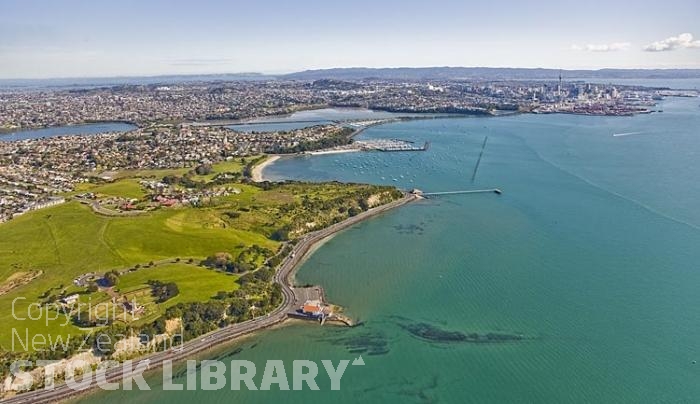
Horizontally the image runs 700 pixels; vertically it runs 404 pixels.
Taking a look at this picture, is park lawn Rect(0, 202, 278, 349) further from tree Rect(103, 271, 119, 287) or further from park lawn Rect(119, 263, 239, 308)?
tree Rect(103, 271, 119, 287)

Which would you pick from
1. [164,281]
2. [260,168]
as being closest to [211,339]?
[164,281]

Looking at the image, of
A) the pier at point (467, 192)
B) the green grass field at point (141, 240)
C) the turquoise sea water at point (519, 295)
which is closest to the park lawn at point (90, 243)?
the green grass field at point (141, 240)

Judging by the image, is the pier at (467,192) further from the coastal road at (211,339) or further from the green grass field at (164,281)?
the green grass field at (164,281)

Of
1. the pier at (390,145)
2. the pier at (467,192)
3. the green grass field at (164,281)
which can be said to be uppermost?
the pier at (390,145)

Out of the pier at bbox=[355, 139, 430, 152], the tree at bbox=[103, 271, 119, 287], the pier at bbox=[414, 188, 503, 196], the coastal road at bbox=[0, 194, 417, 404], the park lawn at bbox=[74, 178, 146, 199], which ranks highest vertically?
the pier at bbox=[355, 139, 430, 152]

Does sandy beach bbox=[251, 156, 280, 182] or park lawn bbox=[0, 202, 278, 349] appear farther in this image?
sandy beach bbox=[251, 156, 280, 182]

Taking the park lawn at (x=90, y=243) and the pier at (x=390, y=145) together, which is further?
the pier at (x=390, y=145)

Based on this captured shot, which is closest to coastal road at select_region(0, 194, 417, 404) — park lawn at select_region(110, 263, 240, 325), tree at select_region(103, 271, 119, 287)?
park lawn at select_region(110, 263, 240, 325)
